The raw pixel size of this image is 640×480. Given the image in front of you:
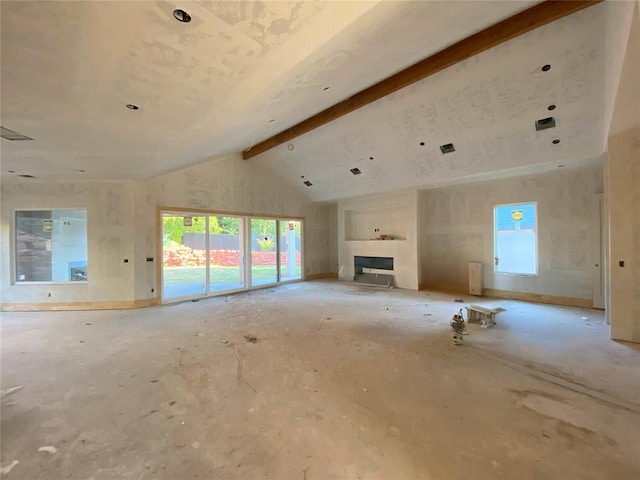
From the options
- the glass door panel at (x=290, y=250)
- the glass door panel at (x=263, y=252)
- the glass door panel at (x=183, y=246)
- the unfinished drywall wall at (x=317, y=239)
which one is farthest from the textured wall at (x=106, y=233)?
the unfinished drywall wall at (x=317, y=239)

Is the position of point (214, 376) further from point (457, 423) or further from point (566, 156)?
point (566, 156)

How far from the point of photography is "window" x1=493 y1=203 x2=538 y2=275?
630 cm

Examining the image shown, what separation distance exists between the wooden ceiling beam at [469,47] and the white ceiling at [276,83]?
271 mm

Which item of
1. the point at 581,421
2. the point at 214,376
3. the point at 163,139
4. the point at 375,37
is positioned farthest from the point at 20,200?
the point at 581,421

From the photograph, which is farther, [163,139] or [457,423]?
[163,139]

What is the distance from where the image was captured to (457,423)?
85.0 inches

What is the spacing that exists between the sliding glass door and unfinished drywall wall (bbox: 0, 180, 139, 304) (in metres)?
0.74

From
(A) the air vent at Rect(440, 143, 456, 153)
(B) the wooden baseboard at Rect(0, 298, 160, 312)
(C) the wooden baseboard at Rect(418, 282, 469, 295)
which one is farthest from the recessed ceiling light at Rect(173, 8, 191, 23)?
(C) the wooden baseboard at Rect(418, 282, 469, 295)

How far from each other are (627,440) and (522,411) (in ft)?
1.99

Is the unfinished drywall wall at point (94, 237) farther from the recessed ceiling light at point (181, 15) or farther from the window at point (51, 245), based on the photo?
the recessed ceiling light at point (181, 15)

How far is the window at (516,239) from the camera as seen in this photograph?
6305mm

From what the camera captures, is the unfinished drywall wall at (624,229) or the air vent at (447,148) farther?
the air vent at (447,148)

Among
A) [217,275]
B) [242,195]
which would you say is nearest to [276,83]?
[242,195]

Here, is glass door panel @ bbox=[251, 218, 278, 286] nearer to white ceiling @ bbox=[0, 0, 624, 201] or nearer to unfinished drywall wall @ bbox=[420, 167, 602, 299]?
white ceiling @ bbox=[0, 0, 624, 201]
